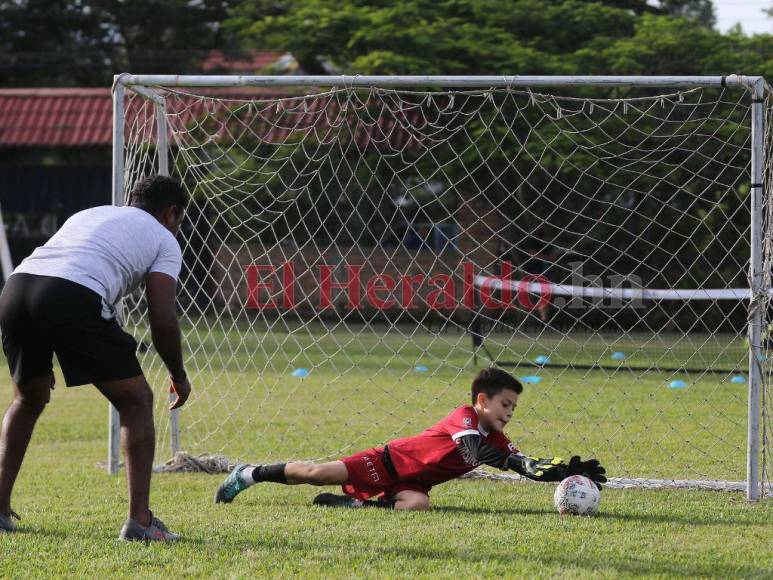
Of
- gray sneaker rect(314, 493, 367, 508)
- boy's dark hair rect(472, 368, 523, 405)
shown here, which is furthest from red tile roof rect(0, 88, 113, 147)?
boy's dark hair rect(472, 368, 523, 405)

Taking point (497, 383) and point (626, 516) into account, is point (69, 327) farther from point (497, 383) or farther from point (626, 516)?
point (626, 516)

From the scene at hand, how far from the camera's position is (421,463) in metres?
5.62

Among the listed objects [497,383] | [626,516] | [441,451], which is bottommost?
[626,516]

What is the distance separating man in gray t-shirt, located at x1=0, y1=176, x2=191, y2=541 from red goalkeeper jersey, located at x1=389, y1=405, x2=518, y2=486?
4.39ft

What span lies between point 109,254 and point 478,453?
203 cm

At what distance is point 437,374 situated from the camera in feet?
39.8

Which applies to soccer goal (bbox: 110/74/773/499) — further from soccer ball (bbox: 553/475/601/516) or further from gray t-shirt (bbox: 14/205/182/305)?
gray t-shirt (bbox: 14/205/182/305)

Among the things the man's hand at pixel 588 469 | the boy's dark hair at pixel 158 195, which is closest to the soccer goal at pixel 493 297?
the man's hand at pixel 588 469

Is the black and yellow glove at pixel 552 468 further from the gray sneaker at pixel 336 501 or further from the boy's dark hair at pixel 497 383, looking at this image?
the gray sneaker at pixel 336 501

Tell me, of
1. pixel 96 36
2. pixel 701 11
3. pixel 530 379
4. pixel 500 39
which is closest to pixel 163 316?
pixel 530 379

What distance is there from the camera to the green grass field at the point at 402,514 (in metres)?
4.34

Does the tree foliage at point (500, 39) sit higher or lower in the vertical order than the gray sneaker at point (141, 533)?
higher

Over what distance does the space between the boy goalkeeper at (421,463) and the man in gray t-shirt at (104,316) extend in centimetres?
104

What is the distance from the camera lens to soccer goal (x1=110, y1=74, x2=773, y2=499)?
22.5 feet
